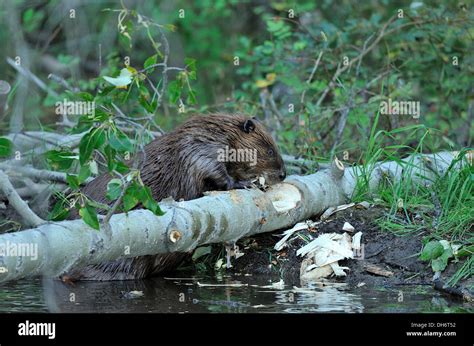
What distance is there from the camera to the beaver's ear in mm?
5809

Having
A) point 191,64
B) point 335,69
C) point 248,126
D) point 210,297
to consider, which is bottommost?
point 210,297

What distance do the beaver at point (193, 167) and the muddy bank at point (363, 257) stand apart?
369mm

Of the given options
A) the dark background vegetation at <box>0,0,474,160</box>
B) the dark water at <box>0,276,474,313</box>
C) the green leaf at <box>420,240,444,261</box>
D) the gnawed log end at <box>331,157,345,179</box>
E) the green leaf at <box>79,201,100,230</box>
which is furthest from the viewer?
the dark background vegetation at <box>0,0,474,160</box>

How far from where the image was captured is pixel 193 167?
18.0 feet

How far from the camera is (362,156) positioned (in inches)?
248

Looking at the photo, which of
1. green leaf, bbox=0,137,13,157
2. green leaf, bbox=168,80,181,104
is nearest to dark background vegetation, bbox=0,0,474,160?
green leaf, bbox=168,80,181,104

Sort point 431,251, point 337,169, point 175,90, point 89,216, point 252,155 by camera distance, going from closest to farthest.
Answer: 1. point 89,216
2. point 431,251
3. point 175,90
4. point 337,169
5. point 252,155

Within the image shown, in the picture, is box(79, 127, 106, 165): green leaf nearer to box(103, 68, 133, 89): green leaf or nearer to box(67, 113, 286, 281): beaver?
box(103, 68, 133, 89): green leaf

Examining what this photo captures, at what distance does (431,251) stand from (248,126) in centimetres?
144

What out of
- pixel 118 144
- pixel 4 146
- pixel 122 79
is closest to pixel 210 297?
pixel 118 144

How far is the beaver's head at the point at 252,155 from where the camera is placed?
5.73m

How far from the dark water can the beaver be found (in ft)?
0.33

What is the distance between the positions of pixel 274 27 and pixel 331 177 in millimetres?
2043

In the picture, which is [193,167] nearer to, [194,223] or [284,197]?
[284,197]
